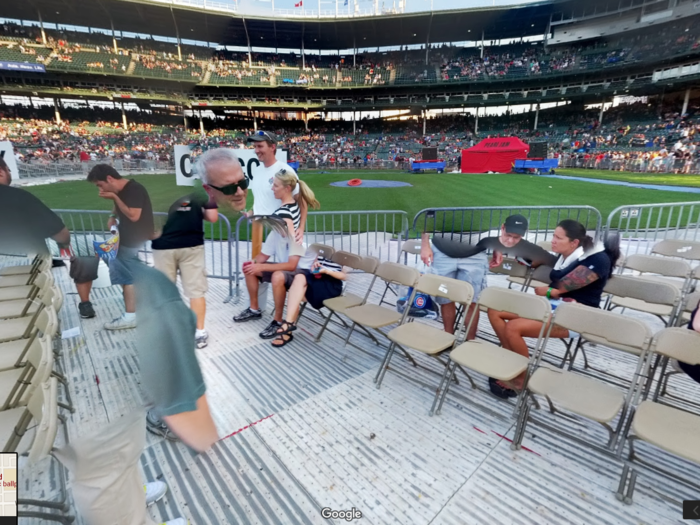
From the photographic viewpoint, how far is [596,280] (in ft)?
10.2

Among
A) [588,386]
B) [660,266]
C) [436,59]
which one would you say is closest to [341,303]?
[588,386]

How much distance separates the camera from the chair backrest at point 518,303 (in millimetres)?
2793

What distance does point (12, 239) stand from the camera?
7.71ft

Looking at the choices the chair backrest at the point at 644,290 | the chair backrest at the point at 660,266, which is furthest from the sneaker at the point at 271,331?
the chair backrest at the point at 660,266

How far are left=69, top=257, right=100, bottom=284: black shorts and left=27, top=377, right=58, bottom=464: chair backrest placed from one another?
2967mm

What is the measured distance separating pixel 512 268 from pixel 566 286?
1.23m

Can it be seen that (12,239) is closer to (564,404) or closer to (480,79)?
(564,404)

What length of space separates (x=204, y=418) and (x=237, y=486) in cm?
87

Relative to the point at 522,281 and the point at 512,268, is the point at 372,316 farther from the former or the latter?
the point at 522,281

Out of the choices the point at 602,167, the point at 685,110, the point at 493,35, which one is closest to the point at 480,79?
the point at 493,35

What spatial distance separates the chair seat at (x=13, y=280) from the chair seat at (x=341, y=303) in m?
2.96

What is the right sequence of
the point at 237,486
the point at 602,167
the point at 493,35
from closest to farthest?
the point at 237,486, the point at 602,167, the point at 493,35

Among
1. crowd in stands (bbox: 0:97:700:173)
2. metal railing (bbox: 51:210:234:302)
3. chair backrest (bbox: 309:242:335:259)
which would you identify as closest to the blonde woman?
chair backrest (bbox: 309:242:335:259)

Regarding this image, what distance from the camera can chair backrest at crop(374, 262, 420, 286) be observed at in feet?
11.6
